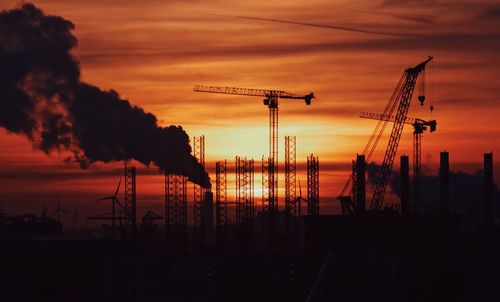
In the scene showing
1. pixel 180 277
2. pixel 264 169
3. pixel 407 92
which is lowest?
pixel 180 277

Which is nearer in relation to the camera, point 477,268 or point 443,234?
point 477,268

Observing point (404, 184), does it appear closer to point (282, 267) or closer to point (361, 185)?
point (361, 185)

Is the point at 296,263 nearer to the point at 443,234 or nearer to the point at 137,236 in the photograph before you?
the point at 443,234

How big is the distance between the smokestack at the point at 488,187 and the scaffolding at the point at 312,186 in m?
31.0

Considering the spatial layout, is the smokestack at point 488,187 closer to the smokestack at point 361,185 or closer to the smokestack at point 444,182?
the smokestack at point 444,182

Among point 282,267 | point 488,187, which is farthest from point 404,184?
point 282,267

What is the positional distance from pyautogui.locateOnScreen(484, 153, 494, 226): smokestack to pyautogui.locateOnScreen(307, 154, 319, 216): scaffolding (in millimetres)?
30987

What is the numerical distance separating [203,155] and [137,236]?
790 inches

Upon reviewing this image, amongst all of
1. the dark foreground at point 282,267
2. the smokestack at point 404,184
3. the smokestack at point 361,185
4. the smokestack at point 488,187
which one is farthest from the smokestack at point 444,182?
the dark foreground at point 282,267

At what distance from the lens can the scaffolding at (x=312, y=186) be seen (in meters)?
184

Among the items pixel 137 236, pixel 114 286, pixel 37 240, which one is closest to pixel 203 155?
pixel 137 236

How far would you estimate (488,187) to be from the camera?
186 meters

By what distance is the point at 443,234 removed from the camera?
144500mm

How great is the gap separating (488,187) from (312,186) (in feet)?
106
